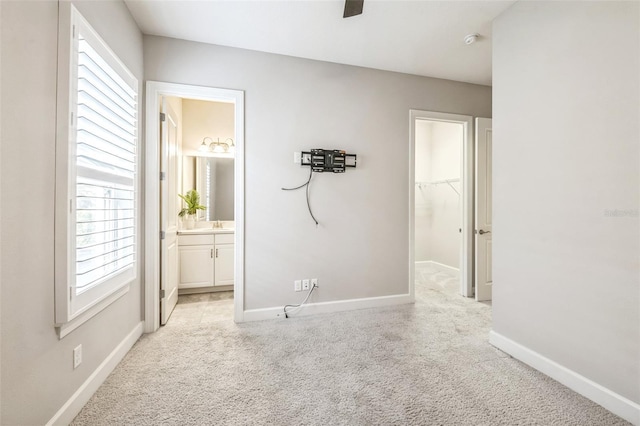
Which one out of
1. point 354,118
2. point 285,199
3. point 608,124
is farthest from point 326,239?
point 608,124

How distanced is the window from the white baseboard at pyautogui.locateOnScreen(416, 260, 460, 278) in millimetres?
4604

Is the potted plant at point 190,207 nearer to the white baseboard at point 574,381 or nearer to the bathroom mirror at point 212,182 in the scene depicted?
the bathroom mirror at point 212,182

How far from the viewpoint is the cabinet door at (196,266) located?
12.0 ft

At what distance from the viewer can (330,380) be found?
1900 millimetres

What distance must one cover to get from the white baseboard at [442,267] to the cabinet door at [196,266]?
3.70m

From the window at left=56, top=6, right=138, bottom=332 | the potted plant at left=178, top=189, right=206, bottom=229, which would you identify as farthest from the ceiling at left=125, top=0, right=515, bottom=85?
the potted plant at left=178, top=189, right=206, bottom=229

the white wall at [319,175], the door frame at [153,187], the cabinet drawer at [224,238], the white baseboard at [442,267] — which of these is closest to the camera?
the door frame at [153,187]

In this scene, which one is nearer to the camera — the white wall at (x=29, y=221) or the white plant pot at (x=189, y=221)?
the white wall at (x=29, y=221)

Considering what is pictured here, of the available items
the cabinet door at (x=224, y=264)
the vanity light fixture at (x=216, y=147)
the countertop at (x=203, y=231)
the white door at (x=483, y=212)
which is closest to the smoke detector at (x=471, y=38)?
the white door at (x=483, y=212)

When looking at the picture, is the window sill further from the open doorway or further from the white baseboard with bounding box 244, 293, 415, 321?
the white baseboard with bounding box 244, 293, 415, 321

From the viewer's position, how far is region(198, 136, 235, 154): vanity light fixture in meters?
4.10

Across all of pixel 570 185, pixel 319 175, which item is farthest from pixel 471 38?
pixel 319 175

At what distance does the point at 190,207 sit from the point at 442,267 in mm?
4313

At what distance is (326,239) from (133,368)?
6.37 feet
